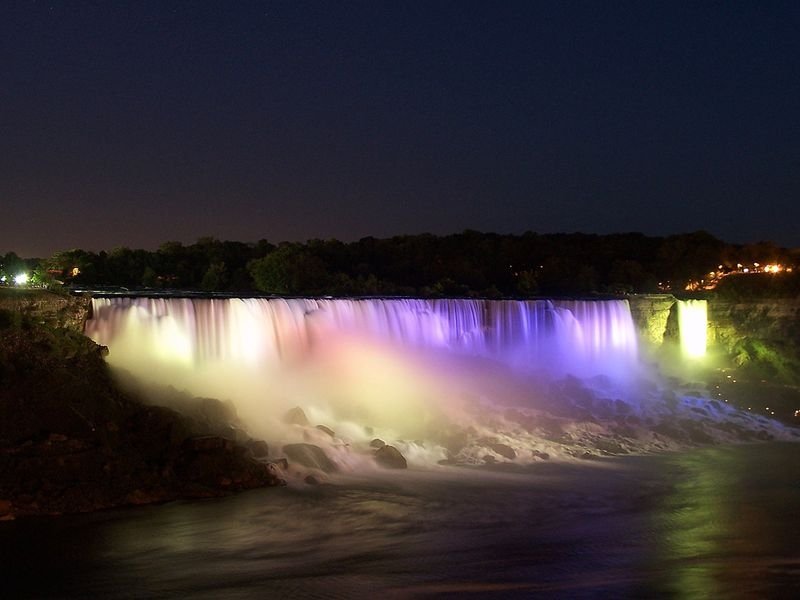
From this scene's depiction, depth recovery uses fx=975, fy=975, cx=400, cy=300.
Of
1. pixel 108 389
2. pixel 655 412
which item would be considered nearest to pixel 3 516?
pixel 108 389

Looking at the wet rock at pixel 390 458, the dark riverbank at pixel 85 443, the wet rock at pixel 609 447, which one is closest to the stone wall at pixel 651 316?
the wet rock at pixel 609 447

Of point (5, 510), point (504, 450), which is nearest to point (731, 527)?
point (504, 450)

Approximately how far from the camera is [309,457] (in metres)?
22.3

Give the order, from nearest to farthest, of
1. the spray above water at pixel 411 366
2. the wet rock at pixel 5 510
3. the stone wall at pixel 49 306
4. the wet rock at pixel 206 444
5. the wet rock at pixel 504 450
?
the wet rock at pixel 5 510 → the wet rock at pixel 206 444 → the stone wall at pixel 49 306 → the wet rock at pixel 504 450 → the spray above water at pixel 411 366

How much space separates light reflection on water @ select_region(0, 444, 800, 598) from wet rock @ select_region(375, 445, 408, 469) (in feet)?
2.95

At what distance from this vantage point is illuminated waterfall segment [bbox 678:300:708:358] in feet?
141

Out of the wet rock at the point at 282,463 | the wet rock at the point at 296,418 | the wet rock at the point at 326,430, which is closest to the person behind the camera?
the wet rock at the point at 282,463

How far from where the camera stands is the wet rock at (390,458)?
2350 cm

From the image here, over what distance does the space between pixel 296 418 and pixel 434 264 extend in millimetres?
49487

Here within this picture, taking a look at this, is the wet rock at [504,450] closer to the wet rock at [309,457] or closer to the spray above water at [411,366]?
the spray above water at [411,366]

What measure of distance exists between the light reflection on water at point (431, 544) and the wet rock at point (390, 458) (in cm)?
90

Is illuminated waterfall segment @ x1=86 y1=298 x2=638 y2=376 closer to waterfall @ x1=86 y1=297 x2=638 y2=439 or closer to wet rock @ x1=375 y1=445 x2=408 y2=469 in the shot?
waterfall @ x1=86 y1=297 x2=638 y2=439

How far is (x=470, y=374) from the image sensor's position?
35125 millimetres

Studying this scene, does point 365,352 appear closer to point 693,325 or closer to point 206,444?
point 206,444
